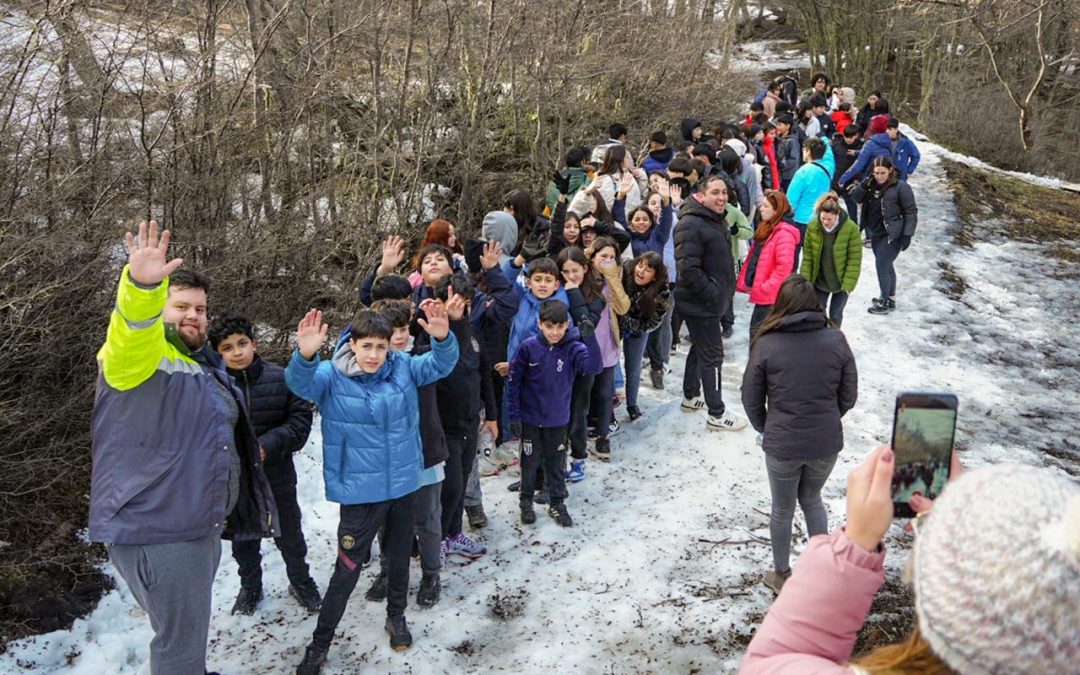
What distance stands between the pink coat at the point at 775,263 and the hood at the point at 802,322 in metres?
2.33

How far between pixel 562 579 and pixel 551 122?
926 centimetres

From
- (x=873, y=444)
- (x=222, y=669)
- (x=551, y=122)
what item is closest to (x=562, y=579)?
(x=222, y=669)

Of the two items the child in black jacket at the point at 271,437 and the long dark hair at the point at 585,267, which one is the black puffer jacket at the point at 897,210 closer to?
the long dark hair at the point at 585,267

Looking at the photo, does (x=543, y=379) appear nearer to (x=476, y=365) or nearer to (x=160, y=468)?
(x=476, y=365)

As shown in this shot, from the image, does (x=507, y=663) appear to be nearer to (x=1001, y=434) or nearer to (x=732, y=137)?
(x=1001, y=434)

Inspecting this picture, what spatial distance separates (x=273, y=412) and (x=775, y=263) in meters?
4.47

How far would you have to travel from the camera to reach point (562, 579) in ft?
16.0

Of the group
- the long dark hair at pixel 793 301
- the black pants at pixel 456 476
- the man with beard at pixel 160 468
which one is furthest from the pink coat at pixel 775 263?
the man with beard at pixel 160 468

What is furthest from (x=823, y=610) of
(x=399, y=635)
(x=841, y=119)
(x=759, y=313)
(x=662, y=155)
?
(x=841, y=119)

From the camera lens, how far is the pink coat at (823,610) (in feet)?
5.25

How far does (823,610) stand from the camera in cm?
162

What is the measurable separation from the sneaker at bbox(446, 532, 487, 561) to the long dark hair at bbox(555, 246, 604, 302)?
1975 mm

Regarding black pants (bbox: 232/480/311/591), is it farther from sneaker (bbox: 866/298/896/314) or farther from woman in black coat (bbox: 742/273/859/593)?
sneaker (bbox: 866/298/896/314)

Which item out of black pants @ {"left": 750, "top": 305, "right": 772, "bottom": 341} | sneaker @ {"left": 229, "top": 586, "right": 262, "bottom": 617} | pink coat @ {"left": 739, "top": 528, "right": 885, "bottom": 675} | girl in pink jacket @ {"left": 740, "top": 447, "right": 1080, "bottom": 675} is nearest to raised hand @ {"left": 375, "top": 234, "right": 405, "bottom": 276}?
sneaker @ {"left": 229, "top": 586, "right": 262, "bottom": 617}
